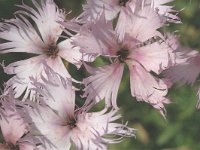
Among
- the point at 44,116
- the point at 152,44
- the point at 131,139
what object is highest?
the point at 152,44

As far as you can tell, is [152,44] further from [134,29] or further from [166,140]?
[166,140]

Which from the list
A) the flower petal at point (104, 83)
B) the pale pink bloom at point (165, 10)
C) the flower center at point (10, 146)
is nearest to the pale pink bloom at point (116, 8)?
the pale pink bloom at point (165, 10)

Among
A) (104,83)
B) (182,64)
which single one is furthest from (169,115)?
(104,83)

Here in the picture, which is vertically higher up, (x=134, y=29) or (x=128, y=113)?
(x=134, y=29)

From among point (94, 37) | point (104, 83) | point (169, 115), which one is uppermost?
point (94, 37)

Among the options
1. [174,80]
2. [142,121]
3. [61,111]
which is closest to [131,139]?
[142,121]

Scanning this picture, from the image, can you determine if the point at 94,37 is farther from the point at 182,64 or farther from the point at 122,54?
the point at 182,64
